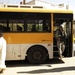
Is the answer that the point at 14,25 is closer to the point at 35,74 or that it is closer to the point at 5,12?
the point at 5,12

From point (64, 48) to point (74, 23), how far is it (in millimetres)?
1881

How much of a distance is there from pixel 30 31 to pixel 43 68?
1970mm

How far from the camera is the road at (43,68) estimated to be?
40.5 feet

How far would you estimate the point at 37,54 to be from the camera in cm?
1447

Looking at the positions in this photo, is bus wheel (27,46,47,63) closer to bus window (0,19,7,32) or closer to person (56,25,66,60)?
person (56,25,66,60)

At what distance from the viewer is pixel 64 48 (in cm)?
1530

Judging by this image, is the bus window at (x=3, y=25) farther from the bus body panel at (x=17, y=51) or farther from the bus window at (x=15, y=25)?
the bus body panel at (x=17, y=51)

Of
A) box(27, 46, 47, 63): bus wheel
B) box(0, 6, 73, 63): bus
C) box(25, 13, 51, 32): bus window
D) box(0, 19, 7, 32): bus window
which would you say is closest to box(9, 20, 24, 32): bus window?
box(0, 6, 73, 63): bus

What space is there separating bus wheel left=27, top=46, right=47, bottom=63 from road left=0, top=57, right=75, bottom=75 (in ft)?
0.98

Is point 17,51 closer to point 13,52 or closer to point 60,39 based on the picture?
point 13,52

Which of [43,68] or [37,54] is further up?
[37,54]

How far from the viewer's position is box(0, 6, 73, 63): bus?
13883mm

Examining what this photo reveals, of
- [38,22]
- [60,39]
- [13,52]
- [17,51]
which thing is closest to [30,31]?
[38,22]

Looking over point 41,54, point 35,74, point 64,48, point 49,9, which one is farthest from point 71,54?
point 35,74
